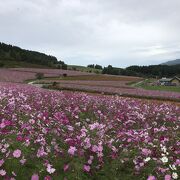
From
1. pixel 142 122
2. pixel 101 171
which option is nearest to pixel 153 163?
pixel 101 171

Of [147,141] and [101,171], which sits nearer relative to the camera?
[101,171]

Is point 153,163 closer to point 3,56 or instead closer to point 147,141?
point 147,141

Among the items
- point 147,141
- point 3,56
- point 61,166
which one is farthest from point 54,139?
point 3,56

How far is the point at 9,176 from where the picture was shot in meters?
5.29

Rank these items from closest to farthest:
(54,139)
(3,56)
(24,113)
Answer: (54,139) → (24,113) → (3,56)

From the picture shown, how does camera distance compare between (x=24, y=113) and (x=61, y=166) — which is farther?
(x=24, y=113)

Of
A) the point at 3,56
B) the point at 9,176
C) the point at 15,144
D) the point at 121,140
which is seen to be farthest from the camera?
the point at 3,56

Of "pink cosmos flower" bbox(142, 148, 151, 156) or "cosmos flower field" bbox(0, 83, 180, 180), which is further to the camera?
→ "pink cosmos flower" bbox(142, 148, 151, 156)

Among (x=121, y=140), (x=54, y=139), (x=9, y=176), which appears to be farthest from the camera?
(x=121, y=140)

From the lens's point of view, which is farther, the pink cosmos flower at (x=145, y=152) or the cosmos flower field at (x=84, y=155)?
the pink cosmos flower at (x=145, y=152)

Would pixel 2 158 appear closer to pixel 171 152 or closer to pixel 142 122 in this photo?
pixel 171 152

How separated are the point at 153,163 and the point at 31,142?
6.13 feet

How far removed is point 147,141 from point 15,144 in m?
1.94

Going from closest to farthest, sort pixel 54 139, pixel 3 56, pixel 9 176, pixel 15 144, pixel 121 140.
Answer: pixel 9 176 < pixel 15 144 < pixel 54 139 < pixel 121 140 < pixel 3 56
